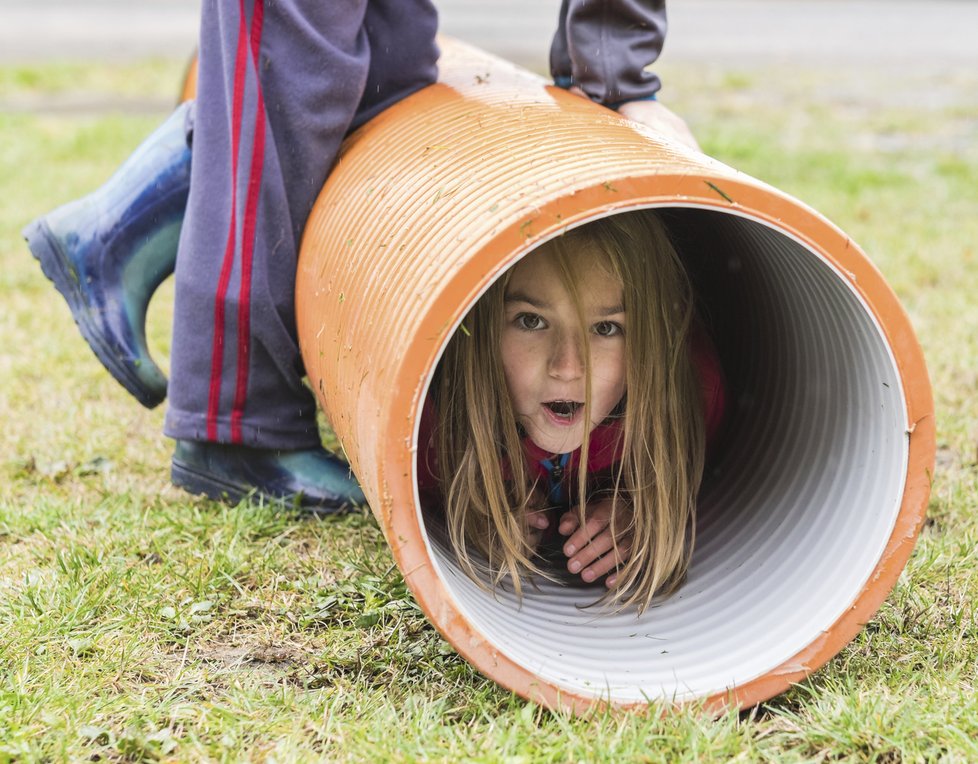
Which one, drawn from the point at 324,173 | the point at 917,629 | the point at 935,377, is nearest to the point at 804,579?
the point at 917,629

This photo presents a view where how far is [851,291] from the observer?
1858 mm

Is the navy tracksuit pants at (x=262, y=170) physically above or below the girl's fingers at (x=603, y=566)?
above

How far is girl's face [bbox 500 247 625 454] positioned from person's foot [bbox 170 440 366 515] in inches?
24.8

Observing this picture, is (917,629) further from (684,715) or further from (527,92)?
(527,92)

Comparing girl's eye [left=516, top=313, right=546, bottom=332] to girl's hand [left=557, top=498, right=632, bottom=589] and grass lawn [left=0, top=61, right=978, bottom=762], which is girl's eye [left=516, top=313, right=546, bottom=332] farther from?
grass lawn [left=0, top=61, right=978, bottom=762]

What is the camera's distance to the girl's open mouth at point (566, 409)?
7.48ft

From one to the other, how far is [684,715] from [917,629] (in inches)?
23.2

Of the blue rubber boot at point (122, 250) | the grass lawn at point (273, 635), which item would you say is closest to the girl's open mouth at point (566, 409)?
the grass lawn at point (273, 635)

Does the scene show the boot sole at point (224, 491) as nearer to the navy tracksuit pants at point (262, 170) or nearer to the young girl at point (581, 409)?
the navy tracksuit pants at point (262, 170)

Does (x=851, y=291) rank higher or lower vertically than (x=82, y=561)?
higher

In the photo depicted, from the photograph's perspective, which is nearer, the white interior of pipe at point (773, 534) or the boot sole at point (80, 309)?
the white interior of pipe at point (773, 534)

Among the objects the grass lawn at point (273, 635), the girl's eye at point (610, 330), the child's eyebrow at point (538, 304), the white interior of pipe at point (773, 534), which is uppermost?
the child's eyebrow at point (538, 304)

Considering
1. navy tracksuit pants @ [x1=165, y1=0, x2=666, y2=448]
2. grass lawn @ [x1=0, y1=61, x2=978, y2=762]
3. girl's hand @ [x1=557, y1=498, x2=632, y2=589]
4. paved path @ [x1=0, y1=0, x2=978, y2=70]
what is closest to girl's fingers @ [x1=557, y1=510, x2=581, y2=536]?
girl's hand @ [x1=557, y1=498, x2=632, y2=589]

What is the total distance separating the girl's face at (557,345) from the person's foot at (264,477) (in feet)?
2.07
